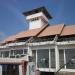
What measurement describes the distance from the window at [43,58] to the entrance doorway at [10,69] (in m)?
3.76

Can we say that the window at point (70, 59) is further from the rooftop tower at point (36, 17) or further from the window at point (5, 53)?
the rooftop tower at point (36, 17)

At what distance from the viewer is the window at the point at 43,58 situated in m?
21.8

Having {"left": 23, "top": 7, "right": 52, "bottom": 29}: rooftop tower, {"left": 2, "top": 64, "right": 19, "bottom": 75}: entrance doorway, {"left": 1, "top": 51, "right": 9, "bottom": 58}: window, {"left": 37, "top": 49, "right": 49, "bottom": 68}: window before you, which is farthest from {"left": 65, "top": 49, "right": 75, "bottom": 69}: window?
{"left": 23, "top": 7, "right": 52, "bottom": 29}: rooftop tower

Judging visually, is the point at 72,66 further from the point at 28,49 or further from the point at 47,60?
the point at 28,49

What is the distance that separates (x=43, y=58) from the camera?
22000mm

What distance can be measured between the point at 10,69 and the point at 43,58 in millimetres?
4399

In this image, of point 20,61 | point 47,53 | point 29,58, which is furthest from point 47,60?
point 20,61

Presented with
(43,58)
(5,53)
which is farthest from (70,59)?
(5,53)

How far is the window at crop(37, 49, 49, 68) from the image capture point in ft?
71.4

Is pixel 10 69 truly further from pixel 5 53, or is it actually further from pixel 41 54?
pixel 5 53

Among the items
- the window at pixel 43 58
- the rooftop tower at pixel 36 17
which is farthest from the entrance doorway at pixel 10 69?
the rooftop tower at pixel 36 17

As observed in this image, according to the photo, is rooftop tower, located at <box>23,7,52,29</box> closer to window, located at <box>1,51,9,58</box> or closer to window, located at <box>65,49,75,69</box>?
window, located at <box>1,51,9,58</box>

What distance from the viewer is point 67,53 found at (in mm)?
20609

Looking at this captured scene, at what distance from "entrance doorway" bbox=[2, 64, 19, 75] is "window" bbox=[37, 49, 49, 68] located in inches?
148
